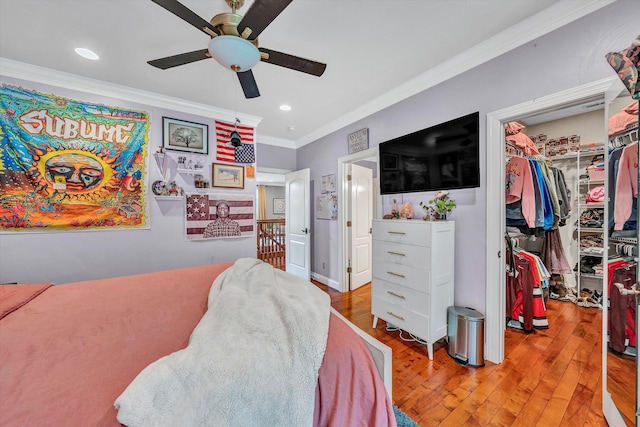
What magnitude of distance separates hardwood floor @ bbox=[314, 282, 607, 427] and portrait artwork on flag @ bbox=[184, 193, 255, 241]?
216cm

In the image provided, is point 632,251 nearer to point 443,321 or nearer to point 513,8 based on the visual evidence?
point 443,321

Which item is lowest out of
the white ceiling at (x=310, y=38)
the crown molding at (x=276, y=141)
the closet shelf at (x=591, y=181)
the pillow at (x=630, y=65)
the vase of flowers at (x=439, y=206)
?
the vase of flowers at (x=439, y=206)

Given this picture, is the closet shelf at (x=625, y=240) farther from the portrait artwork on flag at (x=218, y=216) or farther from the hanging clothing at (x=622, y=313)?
the portrait artwork on flag at (x=218, y=216)

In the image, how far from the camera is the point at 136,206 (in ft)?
8.74

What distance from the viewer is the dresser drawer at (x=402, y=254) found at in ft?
6.64

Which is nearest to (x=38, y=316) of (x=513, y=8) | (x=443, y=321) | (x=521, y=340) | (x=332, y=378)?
(x=332, y=378)

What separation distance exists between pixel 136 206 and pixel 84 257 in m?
0.68

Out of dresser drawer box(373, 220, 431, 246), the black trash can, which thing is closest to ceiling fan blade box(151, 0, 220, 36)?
dresser drawer box(373, 220, 431, 246)

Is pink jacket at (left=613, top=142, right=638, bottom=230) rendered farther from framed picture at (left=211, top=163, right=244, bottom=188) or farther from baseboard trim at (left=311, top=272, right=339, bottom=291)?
framed picture at (left=211, top=163, right=244, bottom=188)

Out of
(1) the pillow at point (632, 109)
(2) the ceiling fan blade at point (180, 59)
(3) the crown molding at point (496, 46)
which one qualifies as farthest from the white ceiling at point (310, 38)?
(1) the pillow at point (632, 109)

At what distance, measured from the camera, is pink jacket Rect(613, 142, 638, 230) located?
1176 millimetres

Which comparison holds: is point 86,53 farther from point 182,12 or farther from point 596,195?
point 596,195

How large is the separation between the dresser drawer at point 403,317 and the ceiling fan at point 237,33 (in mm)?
2124

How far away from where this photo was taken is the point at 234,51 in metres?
1.33
